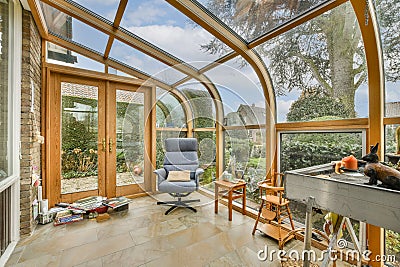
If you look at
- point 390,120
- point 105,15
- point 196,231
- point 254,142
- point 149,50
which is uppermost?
point 105,15

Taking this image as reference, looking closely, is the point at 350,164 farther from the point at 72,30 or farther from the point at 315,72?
the point at 72,30

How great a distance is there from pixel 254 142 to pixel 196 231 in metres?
1.43

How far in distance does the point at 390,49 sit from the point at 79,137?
12.6 ft

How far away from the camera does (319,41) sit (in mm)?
1892

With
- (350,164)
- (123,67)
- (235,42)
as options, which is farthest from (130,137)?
(350,164)

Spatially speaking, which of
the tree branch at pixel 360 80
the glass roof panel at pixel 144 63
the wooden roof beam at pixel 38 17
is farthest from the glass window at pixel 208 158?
the wooden roof beam at pixel 38 17

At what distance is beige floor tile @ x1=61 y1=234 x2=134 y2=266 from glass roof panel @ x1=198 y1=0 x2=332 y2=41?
2.51 m

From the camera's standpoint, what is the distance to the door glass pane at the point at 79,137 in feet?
9.64

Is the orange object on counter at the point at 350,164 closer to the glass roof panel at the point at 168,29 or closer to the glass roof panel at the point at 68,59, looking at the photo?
the glass roof panel at the point at 168,29

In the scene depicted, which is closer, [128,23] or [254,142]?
[128,23]

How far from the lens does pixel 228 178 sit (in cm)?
308

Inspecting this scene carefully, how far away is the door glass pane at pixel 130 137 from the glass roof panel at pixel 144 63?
1.63 feet

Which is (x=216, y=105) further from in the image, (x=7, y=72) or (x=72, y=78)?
(x=7, y=72)

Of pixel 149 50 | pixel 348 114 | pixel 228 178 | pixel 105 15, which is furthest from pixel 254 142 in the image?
pixel 105 15
